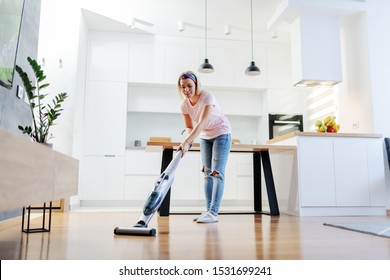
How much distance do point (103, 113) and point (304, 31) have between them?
2896 millimetres

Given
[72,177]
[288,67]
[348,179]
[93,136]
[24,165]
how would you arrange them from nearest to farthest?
[24,165], [72,177], [348,179], [93,136], [288,67]

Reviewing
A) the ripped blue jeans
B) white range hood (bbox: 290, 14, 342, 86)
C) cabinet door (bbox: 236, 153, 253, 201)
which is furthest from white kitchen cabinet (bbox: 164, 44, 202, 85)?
the ripped blue jeans

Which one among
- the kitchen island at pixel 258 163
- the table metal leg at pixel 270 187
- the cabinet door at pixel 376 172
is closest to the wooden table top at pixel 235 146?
the kitchen island at pixel 258 163

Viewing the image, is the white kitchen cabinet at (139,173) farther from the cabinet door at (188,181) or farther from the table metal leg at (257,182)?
the table metal leg at (257,182)

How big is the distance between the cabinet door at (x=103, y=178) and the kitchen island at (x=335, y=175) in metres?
2.38

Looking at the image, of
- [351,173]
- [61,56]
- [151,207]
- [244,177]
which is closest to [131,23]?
[61,56]

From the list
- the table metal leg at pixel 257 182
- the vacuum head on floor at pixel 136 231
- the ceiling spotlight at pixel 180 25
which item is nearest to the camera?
the vacuum head on floor at pixel 136 231

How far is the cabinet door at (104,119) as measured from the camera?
4.83m

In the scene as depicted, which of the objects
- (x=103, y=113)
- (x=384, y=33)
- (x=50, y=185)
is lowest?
(x=50, y=185)

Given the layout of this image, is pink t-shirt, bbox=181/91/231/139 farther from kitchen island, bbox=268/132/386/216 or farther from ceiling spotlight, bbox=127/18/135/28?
A: ceiling spotlight, bbox=127/18/135/28

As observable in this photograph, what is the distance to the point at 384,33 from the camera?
4.04 meters
